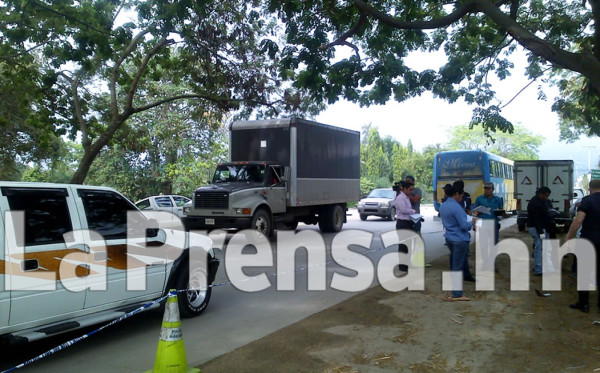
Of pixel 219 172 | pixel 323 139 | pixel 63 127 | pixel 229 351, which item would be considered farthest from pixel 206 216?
pixel 229 351

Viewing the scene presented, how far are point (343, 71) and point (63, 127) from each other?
11.5 m

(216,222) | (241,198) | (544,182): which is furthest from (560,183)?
(216,222)

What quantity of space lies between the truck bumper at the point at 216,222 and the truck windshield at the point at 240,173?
4.80 ft

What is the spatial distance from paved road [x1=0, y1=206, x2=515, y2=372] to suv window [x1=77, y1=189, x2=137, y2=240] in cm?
125

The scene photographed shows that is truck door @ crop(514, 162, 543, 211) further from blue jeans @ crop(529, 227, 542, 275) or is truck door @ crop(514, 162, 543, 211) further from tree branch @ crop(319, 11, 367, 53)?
tree branch @ crop(319, 11, 367, 53)

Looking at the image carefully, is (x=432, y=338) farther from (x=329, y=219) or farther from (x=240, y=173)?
(x=329, y=219)

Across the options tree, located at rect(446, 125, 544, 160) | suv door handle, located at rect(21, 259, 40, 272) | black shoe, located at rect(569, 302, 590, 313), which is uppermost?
tree, located at rect(446, 125, 544, 160)

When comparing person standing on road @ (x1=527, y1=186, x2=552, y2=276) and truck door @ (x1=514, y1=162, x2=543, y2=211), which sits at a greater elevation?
truck door @ (x1=514, y1=162, x2=543, y2=211)

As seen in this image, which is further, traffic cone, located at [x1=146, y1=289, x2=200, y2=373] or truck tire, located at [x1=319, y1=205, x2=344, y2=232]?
truck tire, located at [x1=319, y1=205, x2=344, y2=232]

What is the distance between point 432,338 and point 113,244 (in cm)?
376

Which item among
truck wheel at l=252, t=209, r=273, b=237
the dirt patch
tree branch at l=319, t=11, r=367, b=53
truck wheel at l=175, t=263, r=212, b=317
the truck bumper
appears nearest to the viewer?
the dirt patch

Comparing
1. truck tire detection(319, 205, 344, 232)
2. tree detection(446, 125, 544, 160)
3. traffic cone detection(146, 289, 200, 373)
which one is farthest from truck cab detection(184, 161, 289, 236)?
tree detection(446, 125, 544, 160)

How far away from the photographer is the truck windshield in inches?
603

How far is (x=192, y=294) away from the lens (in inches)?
271
